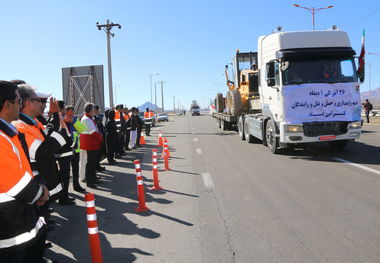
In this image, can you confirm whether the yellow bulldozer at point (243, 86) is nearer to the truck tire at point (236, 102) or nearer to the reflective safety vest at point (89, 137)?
the truck tire at point (236, 102)

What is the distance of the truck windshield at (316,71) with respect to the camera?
10.9 meters

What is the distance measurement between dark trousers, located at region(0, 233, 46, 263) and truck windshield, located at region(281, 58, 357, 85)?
29.8ft

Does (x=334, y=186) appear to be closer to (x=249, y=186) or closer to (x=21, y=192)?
(x=249, y=186)

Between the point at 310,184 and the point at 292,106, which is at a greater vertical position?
the point at 292,106

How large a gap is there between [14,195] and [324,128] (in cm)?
991

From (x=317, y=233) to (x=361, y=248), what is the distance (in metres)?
0.63

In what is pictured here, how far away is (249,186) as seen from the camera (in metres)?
7.74

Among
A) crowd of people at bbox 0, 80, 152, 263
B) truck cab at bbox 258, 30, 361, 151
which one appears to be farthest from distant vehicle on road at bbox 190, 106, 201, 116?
crowd of people at bbox 0, 80, 152, 263

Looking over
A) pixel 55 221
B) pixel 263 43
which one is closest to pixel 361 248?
pixel 55 221

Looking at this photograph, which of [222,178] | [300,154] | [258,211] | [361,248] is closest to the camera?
[361,248]

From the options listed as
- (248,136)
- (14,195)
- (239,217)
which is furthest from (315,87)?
(14,195)

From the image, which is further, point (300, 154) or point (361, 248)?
point (300, 154)

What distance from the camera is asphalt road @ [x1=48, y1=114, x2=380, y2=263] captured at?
14.2 ft

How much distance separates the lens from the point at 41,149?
408 cm
